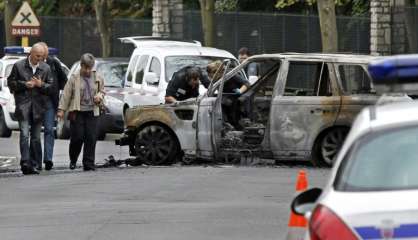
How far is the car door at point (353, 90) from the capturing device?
53.2 ft

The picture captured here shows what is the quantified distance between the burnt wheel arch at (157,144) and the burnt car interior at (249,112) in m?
0.89

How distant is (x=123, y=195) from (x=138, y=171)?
279 cm

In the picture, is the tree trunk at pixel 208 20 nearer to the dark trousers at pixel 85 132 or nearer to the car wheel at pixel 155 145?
the car wheel at pixel 155 145

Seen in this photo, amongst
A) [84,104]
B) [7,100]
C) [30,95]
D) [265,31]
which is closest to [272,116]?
[84,104]

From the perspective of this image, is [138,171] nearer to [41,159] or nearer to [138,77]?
[41,159]

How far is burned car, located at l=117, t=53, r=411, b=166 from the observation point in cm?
1633

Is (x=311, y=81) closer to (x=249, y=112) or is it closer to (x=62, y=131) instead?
(x=249, y=112)

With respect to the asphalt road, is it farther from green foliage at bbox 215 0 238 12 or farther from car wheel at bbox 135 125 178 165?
green foliage at bbox 215 0 238 12

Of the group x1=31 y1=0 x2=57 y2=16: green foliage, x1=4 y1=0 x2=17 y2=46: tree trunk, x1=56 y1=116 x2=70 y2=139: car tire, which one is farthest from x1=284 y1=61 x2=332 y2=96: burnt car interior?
x1=31 y1=0 x2=57 y2=16: green foliage

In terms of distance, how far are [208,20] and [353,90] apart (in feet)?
72.0

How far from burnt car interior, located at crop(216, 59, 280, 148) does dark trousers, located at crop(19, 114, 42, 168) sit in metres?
2.56

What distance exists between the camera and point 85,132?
55.6 feet

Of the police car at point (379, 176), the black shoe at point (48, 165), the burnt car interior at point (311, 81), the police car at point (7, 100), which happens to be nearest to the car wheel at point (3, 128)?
the police car at point (7, 100)

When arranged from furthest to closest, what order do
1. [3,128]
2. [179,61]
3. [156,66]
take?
1. [3,128]
2. [156,66]
3. [179,61]
